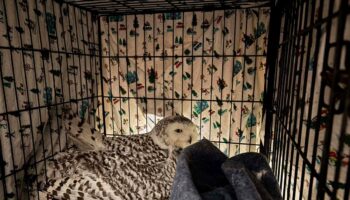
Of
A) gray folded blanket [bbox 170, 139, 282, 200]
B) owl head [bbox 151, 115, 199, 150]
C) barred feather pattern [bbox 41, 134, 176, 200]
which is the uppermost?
gray folded blanket [bbox 170, 139, 282, 200]

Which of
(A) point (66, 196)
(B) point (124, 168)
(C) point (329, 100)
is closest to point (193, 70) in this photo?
(B) point (124, 168)

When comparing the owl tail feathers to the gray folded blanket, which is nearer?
the gray folded blanket

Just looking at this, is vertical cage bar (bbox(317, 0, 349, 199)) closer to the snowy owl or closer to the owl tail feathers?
the snowy owl

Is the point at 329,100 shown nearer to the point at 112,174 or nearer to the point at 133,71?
the point at 112,174

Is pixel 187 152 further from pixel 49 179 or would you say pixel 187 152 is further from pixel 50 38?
pixel 50 38

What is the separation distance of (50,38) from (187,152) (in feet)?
3.18

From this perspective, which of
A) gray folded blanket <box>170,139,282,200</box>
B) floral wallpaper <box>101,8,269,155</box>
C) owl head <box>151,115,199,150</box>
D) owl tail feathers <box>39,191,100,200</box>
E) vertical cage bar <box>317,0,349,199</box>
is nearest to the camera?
vertical cage bar <box>317,0,349,199</box>

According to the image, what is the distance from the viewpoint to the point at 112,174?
3.11 ft

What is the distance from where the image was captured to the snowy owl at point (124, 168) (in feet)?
3.00

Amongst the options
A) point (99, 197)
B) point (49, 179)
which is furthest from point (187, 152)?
point (49, 179)

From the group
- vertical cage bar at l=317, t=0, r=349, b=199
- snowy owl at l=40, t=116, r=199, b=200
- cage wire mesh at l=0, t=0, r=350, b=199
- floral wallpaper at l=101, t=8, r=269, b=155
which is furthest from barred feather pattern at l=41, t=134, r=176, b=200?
vertical cage bar at l=317, t=0, r=349, b=199

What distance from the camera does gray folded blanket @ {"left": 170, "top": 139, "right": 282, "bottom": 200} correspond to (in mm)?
391

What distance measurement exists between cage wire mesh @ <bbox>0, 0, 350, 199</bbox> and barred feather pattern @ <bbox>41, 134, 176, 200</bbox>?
178mm

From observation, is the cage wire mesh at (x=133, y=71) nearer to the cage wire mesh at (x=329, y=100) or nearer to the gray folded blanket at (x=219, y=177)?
the gray folded blanket at (x=219, y=177)
